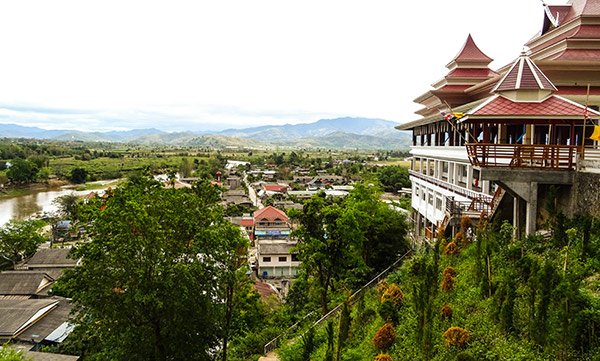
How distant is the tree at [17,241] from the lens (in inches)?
1457

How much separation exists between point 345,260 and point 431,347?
9.40 metres

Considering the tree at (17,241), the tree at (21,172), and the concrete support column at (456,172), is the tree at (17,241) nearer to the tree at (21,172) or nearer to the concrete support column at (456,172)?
the concrete support column at (456,172)

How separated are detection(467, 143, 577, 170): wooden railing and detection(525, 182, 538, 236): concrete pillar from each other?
0.53m

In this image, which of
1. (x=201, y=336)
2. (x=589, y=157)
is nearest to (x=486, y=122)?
(x=589, y=157)

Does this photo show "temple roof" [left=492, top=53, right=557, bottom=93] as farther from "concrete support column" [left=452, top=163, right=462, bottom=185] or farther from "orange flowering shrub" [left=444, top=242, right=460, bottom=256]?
"concrete support column" [left=452, top=163, right=462, bottom=185]

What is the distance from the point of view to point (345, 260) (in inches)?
666

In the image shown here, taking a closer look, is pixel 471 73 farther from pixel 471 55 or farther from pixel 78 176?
pixel 78 176

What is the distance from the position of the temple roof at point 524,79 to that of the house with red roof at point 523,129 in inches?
1.0

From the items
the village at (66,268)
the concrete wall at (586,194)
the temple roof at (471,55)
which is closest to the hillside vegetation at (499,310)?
the concrete wall at (586,194)

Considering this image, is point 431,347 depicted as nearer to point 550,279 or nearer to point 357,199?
point 550,279

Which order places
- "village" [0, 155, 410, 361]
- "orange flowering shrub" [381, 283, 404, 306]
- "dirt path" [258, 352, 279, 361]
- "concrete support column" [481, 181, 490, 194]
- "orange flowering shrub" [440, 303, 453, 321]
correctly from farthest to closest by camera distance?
"village" [0, 155, 410, 361]
"concrete support column" [481, 181, 490, 194]
"dirt path" [258, 352, 279, 361]
"orange flowering shrub" [381, 283, 404, 306]
"orange flowering shrub" [440, 303, 453, 321]

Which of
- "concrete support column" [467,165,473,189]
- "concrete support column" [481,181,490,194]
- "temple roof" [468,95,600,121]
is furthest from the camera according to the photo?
"concrete support column" [467,165,473,189]

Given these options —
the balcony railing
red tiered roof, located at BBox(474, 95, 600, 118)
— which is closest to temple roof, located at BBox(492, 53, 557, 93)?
red tiered roof, located at BBox(474, 95, 600, 118)

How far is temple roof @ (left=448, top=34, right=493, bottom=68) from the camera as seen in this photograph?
2027 centimetres
